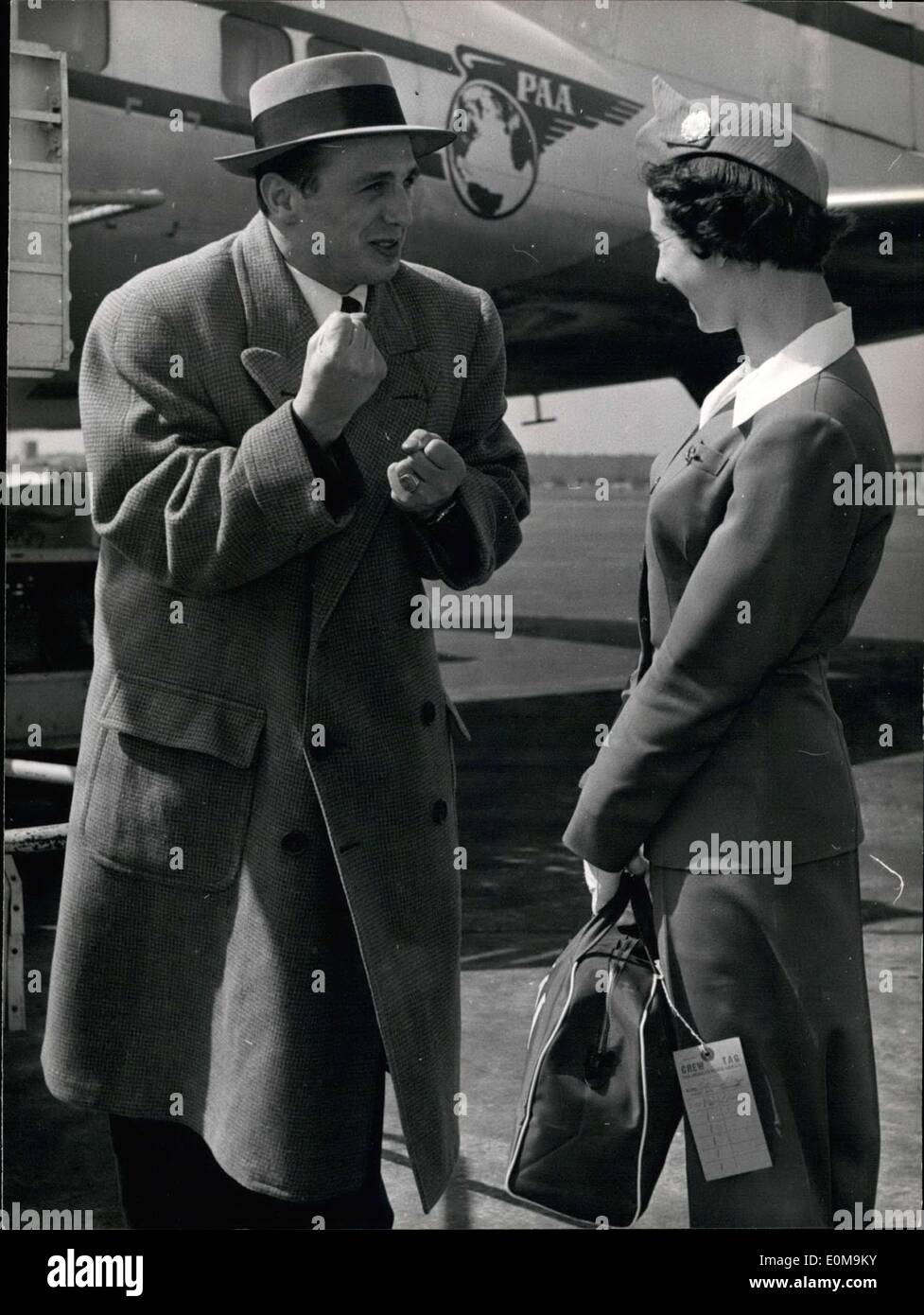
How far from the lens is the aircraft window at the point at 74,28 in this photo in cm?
275

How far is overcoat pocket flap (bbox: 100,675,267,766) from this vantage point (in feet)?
7.69

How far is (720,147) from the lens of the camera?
2068 mm

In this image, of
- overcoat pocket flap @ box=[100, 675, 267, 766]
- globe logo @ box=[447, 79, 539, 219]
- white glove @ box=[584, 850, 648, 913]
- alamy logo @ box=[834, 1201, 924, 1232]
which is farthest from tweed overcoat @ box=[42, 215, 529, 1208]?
globe logo @ box=[447, 79, 539, 219]

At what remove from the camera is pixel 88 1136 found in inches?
132

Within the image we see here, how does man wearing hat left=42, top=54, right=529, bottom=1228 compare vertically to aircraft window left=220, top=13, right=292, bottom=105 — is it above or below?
below

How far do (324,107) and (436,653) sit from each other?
962 mm

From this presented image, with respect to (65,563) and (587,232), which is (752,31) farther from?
(65,563)

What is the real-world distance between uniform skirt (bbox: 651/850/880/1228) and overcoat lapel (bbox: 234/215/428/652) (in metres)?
0.73

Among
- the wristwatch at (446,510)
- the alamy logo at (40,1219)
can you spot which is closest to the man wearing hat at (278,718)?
the wristwatch at (446,510)

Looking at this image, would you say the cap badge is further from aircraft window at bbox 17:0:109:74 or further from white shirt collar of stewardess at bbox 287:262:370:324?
aircraft window at bbox 17:0:109:74

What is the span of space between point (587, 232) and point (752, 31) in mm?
1289

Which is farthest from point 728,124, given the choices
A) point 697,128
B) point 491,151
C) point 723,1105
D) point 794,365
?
point 491,151

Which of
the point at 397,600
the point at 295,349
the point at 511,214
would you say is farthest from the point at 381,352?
the point at 511,214
